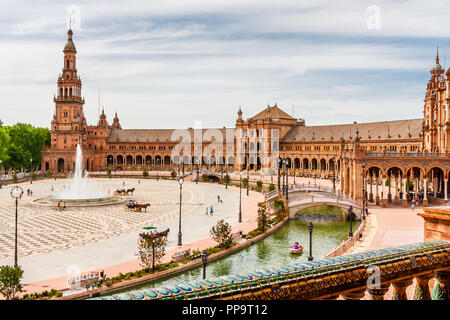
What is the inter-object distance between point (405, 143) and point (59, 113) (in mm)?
100553

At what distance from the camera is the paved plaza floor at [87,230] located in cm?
3071

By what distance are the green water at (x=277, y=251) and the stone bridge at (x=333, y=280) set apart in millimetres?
19382

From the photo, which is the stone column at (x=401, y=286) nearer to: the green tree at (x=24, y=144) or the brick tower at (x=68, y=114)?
the green tree at (x=24, y=144)

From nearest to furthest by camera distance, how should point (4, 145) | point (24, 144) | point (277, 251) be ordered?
point (277, 251), point (4, 145), point (24, 144)

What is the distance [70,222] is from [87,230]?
19.5 feet

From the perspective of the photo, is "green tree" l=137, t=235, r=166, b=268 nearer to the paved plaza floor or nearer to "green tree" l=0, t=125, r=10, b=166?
the paved plaza floor

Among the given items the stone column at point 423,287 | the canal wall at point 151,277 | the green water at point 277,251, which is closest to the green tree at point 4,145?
the green water at point 277,251

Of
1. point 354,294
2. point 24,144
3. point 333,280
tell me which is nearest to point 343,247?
point 354,294

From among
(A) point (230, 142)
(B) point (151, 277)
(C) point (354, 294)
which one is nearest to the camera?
(C) point (354, 294)

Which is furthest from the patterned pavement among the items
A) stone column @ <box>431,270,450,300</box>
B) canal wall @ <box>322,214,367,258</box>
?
stone column @ <box>431,270,450,300</box>

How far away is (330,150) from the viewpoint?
120 metres

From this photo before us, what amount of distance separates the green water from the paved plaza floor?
5.30 metres

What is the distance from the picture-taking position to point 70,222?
1885 inches

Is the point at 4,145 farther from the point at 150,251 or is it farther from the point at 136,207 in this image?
the point at 150,251
